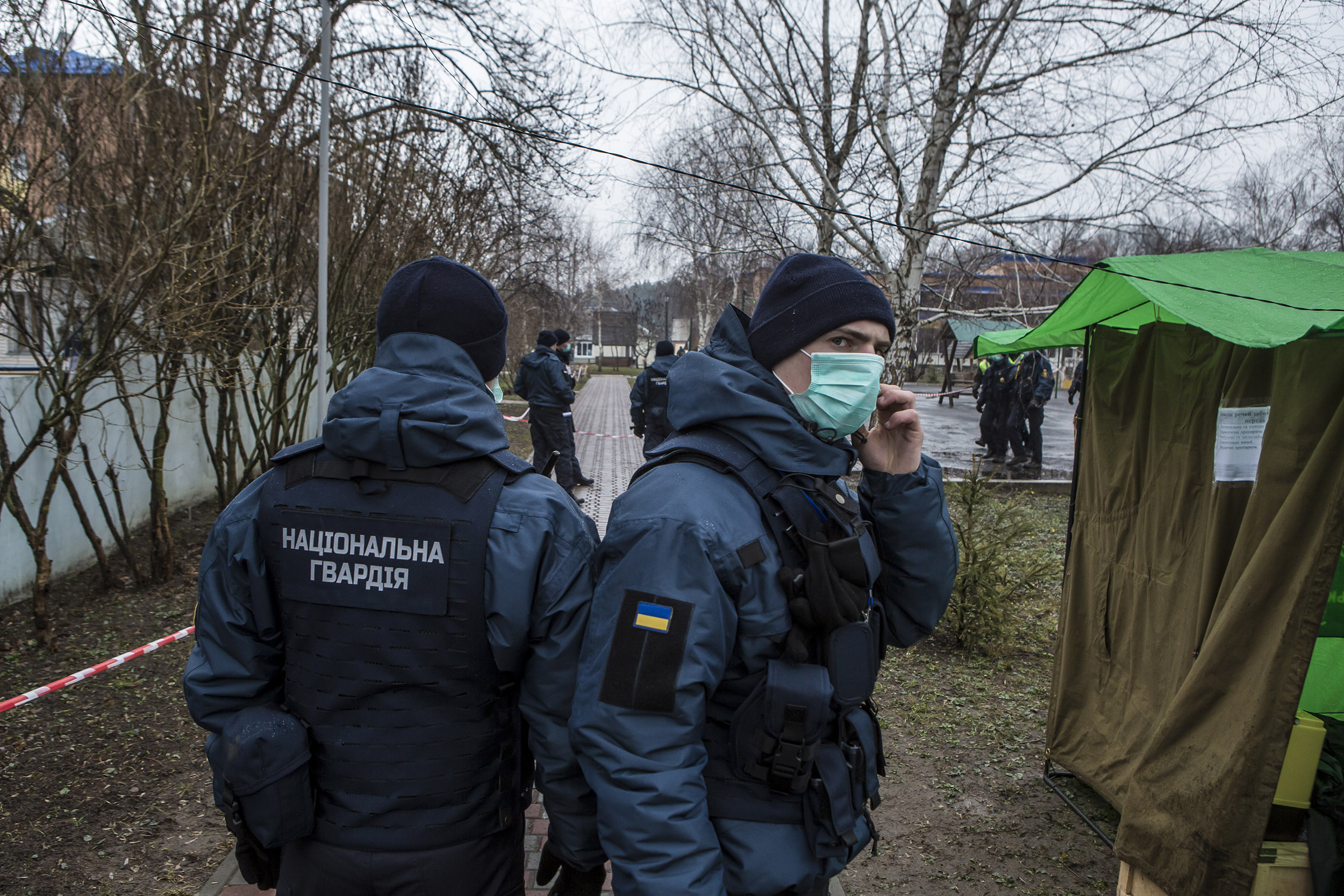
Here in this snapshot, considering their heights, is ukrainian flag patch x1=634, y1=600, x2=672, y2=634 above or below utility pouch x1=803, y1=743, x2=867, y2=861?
above

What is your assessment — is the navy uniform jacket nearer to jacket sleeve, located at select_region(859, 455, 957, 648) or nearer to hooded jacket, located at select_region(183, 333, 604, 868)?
jacket sleeve, located at select_region(859, 455, 957, 648)

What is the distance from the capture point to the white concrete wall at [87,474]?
5.99 metres

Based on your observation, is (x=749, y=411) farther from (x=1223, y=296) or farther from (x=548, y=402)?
(x=548, y=402)

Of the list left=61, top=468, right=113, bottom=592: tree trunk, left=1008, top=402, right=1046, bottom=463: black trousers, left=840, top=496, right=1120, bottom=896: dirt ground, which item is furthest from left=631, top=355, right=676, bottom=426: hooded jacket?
left=1008, top=402, right=1046, bottom=463: black trousers

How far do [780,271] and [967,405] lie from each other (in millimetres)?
31849

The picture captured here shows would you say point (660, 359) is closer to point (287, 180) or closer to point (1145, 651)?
point (287, 180)

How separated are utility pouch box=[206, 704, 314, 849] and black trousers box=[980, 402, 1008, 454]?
50.0 feet

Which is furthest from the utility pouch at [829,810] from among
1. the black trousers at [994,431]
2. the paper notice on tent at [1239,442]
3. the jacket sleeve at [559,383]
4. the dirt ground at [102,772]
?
the black trousers at [994,431]

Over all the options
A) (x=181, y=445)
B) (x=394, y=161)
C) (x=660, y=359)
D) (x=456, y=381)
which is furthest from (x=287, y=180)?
(x=456, y=381)

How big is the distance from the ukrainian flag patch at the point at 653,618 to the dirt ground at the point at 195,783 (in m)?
2.32

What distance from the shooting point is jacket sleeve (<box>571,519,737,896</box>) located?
1472mm

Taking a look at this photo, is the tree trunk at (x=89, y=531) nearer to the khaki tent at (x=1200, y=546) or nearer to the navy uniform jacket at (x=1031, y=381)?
the khaki tent at (x=1200, y=546)

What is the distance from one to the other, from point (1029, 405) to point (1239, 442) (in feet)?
40.8

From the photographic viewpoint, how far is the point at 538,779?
5.82 feet
